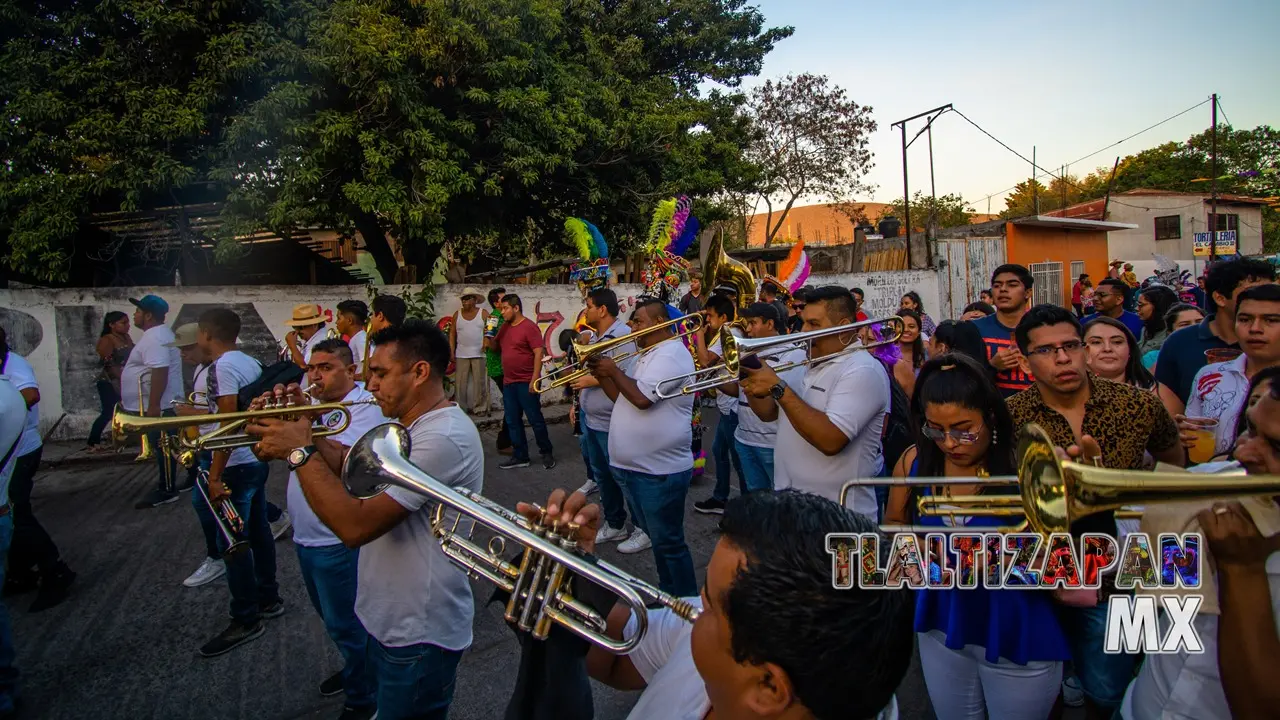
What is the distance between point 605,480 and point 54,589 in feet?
12.5

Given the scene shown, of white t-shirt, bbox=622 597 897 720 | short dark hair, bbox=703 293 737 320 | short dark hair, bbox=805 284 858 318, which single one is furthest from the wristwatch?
short dark hair, bbox=703 293 737 320

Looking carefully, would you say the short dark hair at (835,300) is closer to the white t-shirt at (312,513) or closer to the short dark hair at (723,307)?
the short dark hair at (723,307)

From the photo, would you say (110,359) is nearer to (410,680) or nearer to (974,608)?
(410,680)

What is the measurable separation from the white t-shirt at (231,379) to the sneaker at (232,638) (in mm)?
940

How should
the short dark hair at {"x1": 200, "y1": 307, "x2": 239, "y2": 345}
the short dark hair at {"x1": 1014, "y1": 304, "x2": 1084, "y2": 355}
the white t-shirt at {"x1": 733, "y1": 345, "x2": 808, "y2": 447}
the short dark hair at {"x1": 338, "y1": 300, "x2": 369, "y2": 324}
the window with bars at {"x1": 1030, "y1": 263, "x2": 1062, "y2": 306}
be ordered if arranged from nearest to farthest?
the short dark hair at {"x1": 1014, "y1": 304, "x2": 1084, "y2": 355}
the short dark hair at {"x1": 200, "y1": 307, "x2": 239, "y2": 345}
the white t-shirt at {"x1": 733, "y1": 345, "x2": 808, "y2": 447}
the short dark hair at {"x1": 338, "y1": 300, "x2": 369, "y2": 324}
the window with bars at {"x1": 1030, "y1": 263, "x2": 1062, "y2": 306}

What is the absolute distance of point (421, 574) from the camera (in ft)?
7.30

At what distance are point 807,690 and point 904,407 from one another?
3.09 metres

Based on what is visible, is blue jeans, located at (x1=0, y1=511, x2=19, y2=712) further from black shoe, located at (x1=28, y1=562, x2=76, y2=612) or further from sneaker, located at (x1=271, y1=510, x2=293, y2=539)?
sneaker, located at (x1=271, y1=510, x2=293, y2=539)

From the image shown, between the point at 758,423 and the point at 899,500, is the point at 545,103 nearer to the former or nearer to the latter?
the point at 758,423

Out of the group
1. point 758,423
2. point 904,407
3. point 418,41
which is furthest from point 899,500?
point 418,41

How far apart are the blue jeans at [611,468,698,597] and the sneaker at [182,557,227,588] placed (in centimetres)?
305

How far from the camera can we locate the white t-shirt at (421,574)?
2186mm

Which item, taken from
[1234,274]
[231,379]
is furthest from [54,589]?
[1234,274]

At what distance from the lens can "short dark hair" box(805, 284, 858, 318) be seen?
347 centimetres
